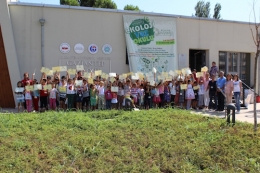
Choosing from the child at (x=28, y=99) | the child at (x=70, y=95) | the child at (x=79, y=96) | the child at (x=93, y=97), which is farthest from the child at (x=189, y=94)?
the child at (x=28, y=99)

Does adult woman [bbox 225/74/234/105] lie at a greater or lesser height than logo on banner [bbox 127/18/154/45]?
lesser

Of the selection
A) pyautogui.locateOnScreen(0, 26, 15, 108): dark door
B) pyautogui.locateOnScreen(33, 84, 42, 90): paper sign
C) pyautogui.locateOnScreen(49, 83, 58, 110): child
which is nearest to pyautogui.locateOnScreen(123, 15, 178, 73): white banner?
pyautogui.locateOnScreen(49, 83, 58, 110): child

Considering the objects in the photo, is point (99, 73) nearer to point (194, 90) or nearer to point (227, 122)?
point (194, 90)

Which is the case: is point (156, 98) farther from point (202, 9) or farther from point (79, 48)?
point (202, 9)

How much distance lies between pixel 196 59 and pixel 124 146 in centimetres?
1369

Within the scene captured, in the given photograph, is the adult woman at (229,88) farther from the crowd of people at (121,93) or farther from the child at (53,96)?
the child at (53,96)

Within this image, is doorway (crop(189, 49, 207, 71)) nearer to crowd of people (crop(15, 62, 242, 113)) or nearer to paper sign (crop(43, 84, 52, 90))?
crowd of people (crop(15, 62, 242, 113))

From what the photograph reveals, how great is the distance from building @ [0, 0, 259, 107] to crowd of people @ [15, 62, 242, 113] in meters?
1.85

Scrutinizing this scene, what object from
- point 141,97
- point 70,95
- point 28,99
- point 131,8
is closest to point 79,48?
point 70,95

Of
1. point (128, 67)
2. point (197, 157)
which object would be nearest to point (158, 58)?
point (128, 67)

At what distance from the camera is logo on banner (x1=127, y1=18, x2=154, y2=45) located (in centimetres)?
1606

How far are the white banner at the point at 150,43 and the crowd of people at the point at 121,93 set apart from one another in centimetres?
266

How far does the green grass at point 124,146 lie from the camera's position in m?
5.49

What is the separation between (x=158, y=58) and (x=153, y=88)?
3897mm
